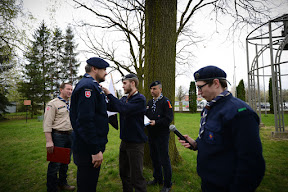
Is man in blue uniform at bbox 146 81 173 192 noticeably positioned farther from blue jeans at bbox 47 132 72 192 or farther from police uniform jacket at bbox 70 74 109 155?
blue jeans at bbox 47 132 72 192

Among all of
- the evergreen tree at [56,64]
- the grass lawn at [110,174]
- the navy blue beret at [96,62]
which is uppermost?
the evergreen tree at [56,64]

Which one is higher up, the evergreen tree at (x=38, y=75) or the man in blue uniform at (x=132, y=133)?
the evergreen tree at (x=38, y=75)

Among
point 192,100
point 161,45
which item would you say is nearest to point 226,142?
point 161,45

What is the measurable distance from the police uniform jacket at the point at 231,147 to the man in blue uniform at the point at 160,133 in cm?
163

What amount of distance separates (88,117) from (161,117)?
6.09 feet

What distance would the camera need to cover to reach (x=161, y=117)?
341cm

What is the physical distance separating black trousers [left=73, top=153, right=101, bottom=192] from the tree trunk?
2.21 metres

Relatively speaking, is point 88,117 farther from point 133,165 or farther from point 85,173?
point 133,165

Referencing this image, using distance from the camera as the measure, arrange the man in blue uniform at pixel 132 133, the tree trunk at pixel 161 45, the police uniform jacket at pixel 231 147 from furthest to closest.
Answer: the tree trunk at pixel 161 45, the man in blue uniform at pixel 132 133, the police uniform jacket at pixel 231 147

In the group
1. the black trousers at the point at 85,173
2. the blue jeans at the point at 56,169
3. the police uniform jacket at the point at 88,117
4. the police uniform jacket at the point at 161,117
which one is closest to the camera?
the police uniform jacket at the point at 88,117

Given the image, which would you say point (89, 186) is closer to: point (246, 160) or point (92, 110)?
point (92, 110)

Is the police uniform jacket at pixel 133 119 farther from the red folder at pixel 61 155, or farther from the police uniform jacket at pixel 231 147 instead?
the police uniform jacket at pixel 231 147

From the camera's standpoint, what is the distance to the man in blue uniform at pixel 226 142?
123 cm

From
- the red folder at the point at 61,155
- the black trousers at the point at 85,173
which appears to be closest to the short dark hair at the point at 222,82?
the black trousers at the point at 85,173
